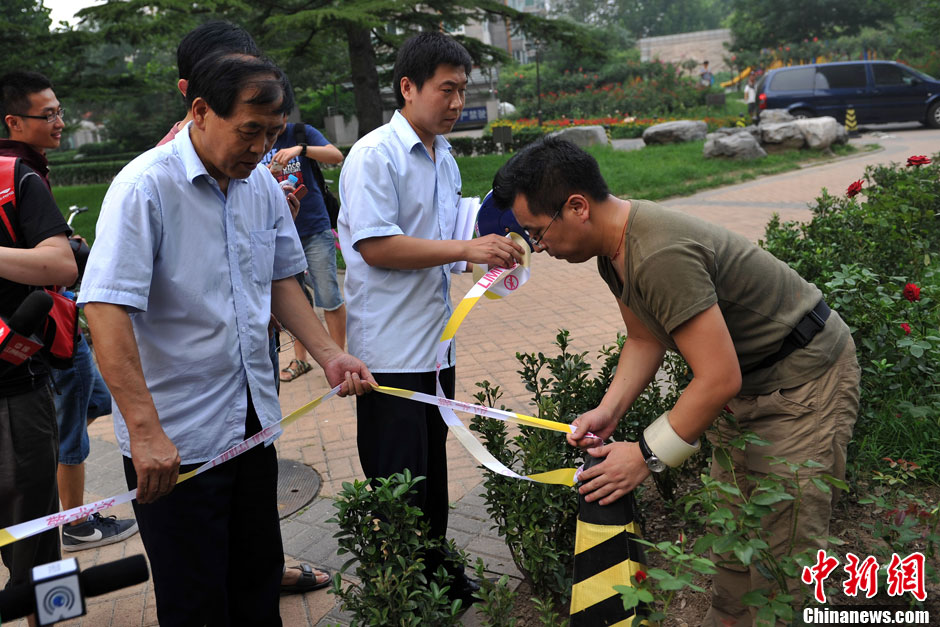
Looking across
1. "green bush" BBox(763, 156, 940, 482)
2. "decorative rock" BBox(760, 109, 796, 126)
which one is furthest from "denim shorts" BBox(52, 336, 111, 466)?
"decorative rock" BBox(760, 109, 796, 126)

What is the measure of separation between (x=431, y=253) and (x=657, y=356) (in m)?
0.83

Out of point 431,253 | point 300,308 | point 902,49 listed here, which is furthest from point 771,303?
point 902,49

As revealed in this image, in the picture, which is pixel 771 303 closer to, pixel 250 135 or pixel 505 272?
pixel 505 272

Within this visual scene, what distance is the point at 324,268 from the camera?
586cm

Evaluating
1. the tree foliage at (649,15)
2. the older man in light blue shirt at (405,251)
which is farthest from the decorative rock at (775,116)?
the tree foliage at (649,15)

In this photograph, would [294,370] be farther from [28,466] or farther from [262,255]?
[262,255]

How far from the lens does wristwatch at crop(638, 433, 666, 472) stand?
216 centimetres

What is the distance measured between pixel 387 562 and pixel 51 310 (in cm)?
146

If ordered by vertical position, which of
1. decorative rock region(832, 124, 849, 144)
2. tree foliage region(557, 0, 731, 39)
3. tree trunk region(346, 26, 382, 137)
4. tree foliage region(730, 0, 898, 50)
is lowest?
decorative rock region(832, 124, 849, 144)

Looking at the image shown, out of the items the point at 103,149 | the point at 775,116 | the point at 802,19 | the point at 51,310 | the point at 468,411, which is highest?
the point at 802,19

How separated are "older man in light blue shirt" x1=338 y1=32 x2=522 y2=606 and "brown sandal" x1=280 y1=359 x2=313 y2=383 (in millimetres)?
3287

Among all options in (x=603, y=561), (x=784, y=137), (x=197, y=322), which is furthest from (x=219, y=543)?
(x=784, y=137)

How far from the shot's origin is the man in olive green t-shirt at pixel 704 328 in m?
2.04

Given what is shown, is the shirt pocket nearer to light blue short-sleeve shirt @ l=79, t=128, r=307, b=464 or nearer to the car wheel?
light blue short-sleeve shirt @ l=79, t=128, r=307, b=464
